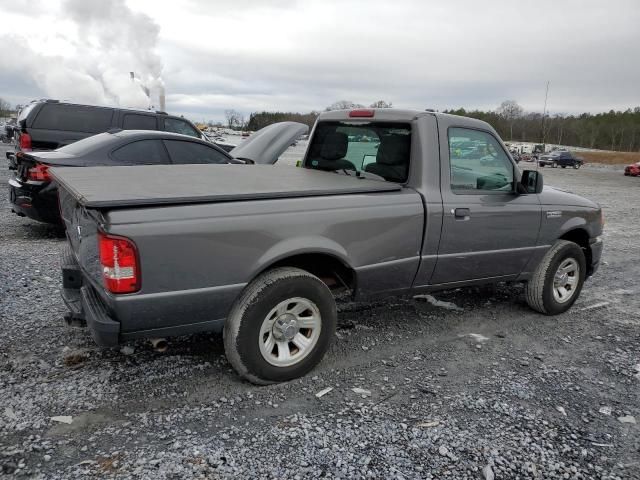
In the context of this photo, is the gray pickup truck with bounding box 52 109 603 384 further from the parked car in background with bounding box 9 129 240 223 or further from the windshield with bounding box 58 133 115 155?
the windshield with bounding box 58 133 115 155

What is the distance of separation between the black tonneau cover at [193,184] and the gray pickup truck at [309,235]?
1 cm

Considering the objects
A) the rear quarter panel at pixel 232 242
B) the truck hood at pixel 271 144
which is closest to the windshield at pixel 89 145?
the truck hood at pixel 271 144

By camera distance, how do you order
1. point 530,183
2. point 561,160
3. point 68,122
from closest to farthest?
1. point 530,183
2. point 68,122
3. point 561,160

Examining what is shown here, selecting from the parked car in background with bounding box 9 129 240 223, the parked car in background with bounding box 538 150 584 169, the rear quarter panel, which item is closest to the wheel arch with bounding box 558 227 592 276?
the rear quarter panel

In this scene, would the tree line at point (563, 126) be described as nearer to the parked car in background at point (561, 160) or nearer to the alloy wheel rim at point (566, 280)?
the parked car in background at point (561, 160)

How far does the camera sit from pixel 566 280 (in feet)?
17.0

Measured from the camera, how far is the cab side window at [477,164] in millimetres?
4191

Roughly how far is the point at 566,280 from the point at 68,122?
8.60m

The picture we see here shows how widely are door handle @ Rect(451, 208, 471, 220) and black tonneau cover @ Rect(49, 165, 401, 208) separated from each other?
1.74 feet

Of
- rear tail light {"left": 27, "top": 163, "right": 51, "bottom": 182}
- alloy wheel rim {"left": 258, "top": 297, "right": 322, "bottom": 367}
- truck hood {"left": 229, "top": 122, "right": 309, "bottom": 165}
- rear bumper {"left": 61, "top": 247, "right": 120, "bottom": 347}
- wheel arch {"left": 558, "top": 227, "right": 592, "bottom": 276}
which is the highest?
truck hood {"left": 229, "top": 122, "right": 309, "bottom": 165}

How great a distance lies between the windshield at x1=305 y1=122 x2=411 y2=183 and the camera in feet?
13.6

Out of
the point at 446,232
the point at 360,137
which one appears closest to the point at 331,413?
the point at 446,232

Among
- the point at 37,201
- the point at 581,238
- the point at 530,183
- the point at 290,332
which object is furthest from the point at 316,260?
the point at 37,201

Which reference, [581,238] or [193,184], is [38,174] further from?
[581,238]
